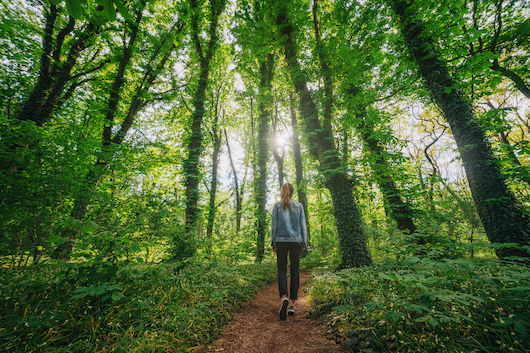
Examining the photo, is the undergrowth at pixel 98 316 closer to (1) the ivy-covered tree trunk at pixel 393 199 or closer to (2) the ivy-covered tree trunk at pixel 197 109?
(2) the ivy-covered tree trunk at pixel 197 109

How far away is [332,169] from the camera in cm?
604

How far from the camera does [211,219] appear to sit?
29.0ft

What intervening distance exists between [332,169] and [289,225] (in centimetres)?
291

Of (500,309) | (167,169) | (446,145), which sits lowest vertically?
(500,309)

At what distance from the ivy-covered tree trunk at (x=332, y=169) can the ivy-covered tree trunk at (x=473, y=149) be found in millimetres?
2702

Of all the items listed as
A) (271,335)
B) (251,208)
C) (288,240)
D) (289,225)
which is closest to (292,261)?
(288,240)

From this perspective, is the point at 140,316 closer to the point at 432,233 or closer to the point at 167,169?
the point at 432,233

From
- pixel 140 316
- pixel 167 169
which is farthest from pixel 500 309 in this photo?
pixel 167 169

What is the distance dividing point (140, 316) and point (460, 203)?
1111cm

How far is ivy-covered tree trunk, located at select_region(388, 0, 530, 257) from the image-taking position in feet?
13.4

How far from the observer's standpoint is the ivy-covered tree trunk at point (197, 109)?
7.60 m

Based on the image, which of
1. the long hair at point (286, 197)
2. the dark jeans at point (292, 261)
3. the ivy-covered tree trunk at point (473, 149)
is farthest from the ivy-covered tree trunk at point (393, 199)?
the dark jeans at point (292, 261)

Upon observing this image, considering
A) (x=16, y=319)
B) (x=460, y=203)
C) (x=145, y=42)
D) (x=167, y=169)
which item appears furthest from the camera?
(x=167, y=169)

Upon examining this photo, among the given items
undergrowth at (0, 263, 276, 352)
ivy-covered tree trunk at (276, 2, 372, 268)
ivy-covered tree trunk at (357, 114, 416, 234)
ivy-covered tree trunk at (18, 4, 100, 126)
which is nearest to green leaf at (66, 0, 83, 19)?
undergrowth at (0, 263, 276, 352)
